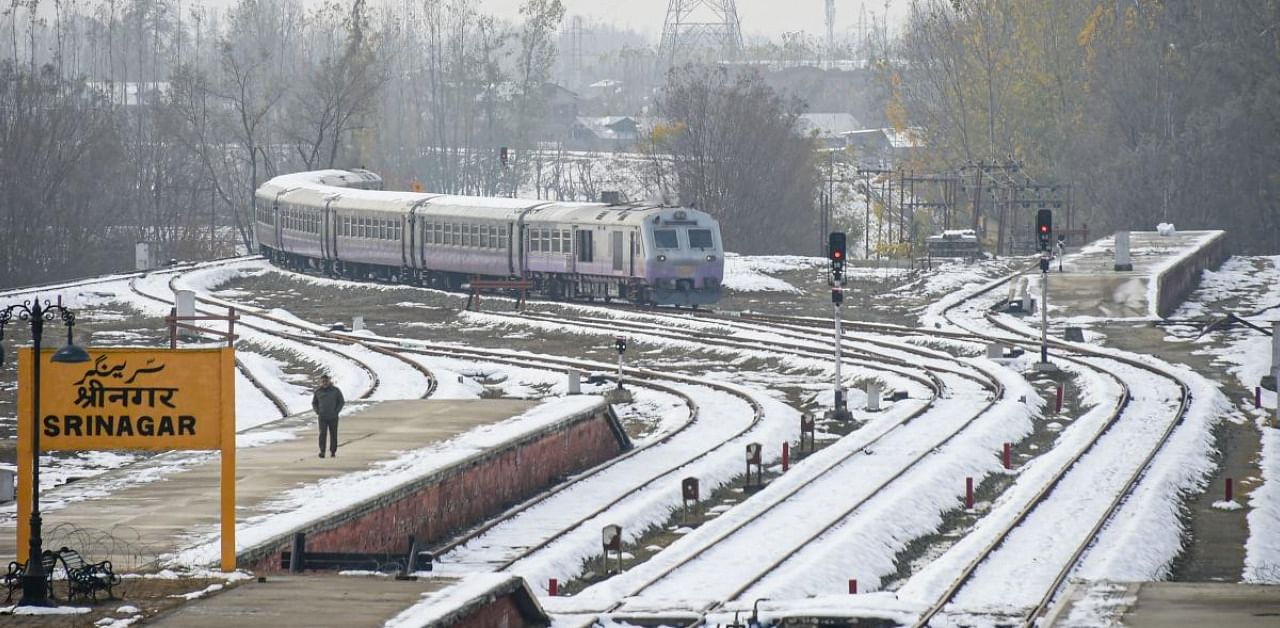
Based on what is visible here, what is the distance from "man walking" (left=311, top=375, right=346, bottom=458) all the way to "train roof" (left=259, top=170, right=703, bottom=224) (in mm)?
25308

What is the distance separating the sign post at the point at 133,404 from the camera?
64.3ft

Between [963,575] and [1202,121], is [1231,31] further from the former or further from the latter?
[963,575]

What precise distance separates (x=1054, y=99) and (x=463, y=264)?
46.3 meters

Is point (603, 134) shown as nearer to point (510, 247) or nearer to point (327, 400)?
point (510, 247)

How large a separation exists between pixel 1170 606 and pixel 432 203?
46.2 meters

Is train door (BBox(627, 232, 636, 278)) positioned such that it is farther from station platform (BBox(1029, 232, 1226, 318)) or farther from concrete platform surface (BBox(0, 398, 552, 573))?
concrete platform surface (BBox(0, 398, 552, 573))

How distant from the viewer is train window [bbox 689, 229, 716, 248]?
5303 centimetres

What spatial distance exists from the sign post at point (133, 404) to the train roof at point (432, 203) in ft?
109

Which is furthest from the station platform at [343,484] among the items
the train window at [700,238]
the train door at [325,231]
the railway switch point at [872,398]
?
the train door at [325,231]

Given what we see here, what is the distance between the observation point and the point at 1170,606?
1853 centimetres

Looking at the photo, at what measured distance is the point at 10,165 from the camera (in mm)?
92875

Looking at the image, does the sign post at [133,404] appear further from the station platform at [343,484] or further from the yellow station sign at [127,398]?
the station platform at [343,484]

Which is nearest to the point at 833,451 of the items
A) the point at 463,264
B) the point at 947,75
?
the point at 463,264

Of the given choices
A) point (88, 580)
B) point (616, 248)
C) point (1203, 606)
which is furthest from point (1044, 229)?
point (88, 580)
